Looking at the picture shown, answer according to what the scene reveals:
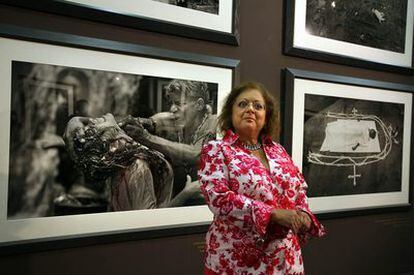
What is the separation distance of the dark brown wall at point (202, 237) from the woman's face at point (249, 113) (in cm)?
66

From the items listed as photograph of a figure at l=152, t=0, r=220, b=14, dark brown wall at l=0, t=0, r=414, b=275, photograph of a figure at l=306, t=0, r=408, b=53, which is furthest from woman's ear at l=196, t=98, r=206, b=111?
photograph of a figure at l=306, t=0, r=408, b=53

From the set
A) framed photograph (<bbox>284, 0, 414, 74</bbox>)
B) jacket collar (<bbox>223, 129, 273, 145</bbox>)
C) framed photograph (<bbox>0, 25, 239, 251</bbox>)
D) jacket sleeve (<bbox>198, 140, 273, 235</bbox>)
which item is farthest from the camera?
framed photograph (<bbox>284, 0, 414, 74</bbox>)

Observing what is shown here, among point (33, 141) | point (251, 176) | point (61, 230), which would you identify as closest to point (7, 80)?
point (33, 141)

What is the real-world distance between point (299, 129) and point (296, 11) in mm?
683

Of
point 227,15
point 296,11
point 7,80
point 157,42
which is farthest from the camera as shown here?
point 296,11

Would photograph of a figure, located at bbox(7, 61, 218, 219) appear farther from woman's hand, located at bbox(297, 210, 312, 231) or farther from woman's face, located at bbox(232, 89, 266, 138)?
woman's hand, located at bbox(297, 210, 312, 231)

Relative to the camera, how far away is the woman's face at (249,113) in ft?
4.08

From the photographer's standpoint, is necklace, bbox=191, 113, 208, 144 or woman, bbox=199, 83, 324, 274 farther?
necklace, bbox=191, 113, 208, 144

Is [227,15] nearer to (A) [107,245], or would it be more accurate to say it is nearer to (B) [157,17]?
(B) [157,17]

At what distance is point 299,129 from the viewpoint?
218 cm

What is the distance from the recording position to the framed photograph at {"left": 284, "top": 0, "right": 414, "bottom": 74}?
216cm

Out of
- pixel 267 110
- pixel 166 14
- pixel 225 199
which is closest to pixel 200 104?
pixel 166 14

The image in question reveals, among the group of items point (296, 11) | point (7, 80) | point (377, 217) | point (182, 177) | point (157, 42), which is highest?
point (296, 11)

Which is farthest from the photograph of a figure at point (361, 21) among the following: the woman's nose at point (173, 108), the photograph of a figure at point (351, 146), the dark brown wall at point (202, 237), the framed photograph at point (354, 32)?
the woman's nose at point (173, 108)
